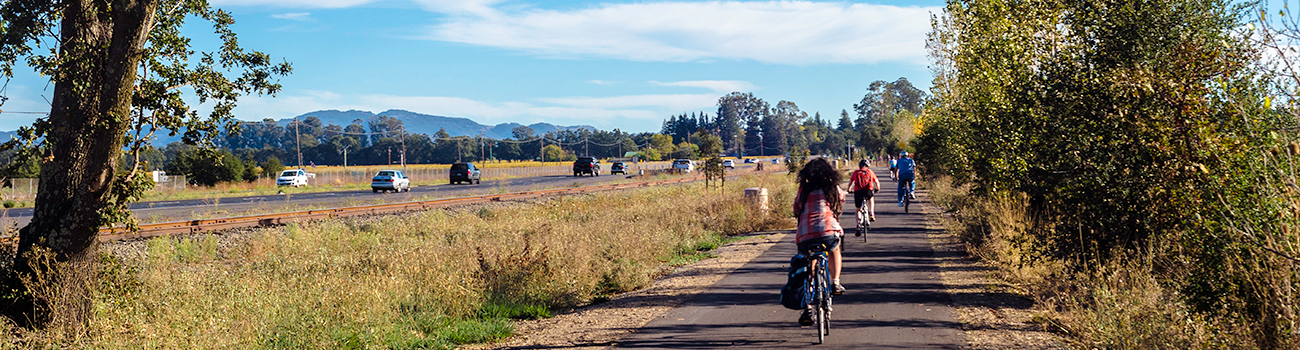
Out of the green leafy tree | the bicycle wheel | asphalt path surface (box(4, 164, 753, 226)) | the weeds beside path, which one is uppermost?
the green leafy tree

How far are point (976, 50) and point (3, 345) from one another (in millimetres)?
14753

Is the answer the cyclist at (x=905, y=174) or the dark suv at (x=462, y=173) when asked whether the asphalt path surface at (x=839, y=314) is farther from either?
the dark suv at (x=462, y=173)

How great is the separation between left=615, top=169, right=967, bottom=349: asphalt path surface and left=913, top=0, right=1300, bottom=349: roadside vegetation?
3.59 ft

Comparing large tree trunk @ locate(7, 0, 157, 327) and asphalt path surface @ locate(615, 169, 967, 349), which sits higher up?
large tree trunk @ locate(7, 0, 157, 327)

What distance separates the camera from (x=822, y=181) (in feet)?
26.6

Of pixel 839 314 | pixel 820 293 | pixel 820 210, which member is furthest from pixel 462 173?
pixel 820 293

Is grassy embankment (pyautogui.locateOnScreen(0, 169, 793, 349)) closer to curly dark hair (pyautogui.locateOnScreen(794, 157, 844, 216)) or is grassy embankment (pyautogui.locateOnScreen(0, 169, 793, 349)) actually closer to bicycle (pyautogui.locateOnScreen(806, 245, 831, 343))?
bicycle (pyautogui.locateOnScreen(806, 245, 831, 343))

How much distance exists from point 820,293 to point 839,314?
57.4 inches

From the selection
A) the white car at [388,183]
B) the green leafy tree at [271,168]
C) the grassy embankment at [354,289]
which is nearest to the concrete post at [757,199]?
the grassy embankment at [354,289]

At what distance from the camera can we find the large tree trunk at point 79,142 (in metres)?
8.16

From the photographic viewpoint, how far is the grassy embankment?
7.39 metres

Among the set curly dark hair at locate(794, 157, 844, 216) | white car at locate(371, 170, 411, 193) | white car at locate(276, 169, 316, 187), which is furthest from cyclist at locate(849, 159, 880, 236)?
white car at locate(276, 169, 316, 187)

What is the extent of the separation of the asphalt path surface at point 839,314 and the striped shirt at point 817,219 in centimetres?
83

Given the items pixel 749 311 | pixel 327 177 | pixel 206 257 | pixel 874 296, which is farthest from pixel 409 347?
pixel 327 177
